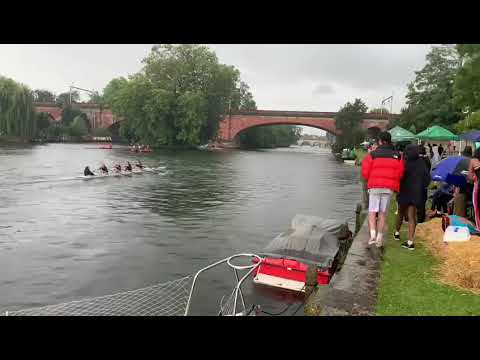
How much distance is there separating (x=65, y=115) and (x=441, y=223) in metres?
106

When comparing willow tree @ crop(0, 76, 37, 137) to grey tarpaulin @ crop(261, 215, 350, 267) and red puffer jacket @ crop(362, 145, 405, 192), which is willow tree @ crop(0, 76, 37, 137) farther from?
red puffer jacket @ crop(362, 145, 405, 192)

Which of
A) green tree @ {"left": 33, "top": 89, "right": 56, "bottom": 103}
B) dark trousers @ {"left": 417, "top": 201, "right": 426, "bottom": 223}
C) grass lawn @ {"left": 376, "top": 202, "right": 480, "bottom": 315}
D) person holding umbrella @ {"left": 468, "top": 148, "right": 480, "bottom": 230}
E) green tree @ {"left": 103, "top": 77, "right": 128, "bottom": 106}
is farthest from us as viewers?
green tree @ {"left": 33, "top": 89, "right": 56, "bottom": 103}

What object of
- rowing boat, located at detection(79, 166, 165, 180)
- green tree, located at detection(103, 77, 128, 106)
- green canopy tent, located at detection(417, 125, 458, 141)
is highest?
green tree, located at detection(103, 77, 128, 106)

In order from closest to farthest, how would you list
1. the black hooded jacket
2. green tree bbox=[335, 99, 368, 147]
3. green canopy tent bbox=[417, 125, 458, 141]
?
the black hooded jacket, green canopy tent bbox=[417, 125, 458, 141], green tree bbox=[335, 99, 368, 147]

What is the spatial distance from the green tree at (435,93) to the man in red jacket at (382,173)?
40726 mm

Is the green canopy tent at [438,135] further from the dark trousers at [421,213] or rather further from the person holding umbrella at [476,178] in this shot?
the person holding umbrella at [476,178]

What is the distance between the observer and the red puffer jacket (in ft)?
28.2

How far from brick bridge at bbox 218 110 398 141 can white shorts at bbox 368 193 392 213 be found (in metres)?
77.3

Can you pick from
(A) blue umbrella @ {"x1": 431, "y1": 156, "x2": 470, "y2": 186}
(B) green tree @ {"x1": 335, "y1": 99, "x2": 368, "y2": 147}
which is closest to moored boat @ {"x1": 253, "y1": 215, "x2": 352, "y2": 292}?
(A) blue umbrella @ {"x1": 431, "y1": 156, "x2": 470, "y2": 186}

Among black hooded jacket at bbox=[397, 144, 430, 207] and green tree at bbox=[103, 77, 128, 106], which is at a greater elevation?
green tree at bbox=[103, 77, 128, 106]

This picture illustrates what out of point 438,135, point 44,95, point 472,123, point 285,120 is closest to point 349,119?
point 285,120

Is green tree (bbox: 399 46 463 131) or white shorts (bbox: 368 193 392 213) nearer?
white shorts (bbox: 368 193 392 213)
